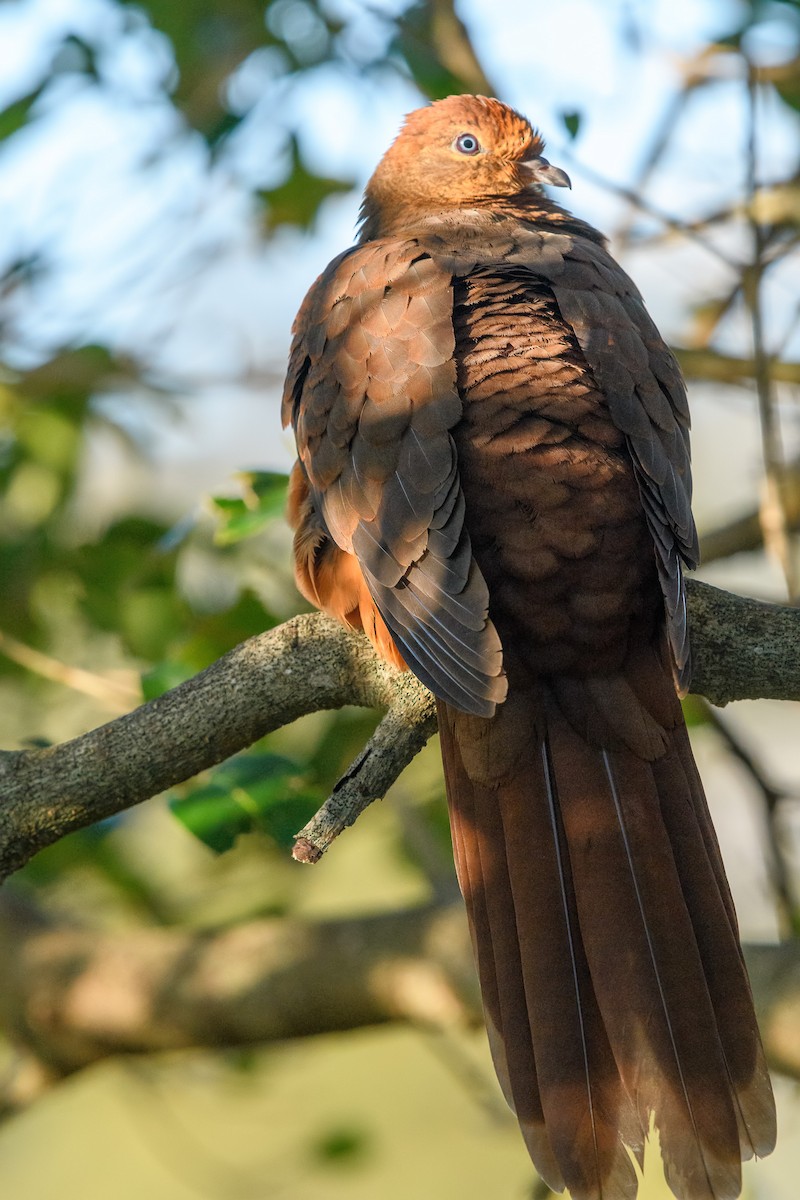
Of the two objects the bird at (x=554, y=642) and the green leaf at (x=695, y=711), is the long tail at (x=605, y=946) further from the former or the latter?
the green leaf at (x=695, y=711)

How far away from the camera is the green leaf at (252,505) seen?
3248 mm

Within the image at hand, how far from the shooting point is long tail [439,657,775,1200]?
7.82ft

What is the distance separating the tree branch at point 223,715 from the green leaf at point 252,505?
1.56 feet

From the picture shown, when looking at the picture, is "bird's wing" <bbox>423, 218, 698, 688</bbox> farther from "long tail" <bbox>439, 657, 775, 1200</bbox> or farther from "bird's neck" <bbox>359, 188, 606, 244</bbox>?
"long tail" <bbox>439, 657, 775, 1200</bbox>

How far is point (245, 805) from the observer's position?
2.90 metres

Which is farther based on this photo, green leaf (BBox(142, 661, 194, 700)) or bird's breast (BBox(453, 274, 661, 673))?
green leaf (BBox(142, 661, 194, 700))

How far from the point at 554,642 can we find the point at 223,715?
724 millimetres

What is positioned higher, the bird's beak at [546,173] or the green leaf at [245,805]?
the bird's beak at [546,173]

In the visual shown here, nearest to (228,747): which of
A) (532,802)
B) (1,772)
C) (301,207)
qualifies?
(1,772)

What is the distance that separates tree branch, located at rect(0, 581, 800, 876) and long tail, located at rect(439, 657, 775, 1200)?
0.19 metres

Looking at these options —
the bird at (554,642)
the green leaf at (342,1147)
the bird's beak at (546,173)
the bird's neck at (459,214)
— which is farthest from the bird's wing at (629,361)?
the green leaf at (342,1147)

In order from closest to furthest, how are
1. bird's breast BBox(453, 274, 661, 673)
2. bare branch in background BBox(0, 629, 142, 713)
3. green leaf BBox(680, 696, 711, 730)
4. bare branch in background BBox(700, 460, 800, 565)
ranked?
bird's breast BBox(453, 274, 661, 673) → bare branch in background BBox(0, 629, 142, 713) → green leaf BBox(680, 696, 711, 730) → bare branch in background BBox(700, 460, 800, 565)

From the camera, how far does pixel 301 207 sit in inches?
208

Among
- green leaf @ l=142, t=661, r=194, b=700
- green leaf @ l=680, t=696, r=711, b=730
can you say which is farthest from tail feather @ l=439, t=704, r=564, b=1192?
green leaf @ l=680, t=696, r=711, b=730
